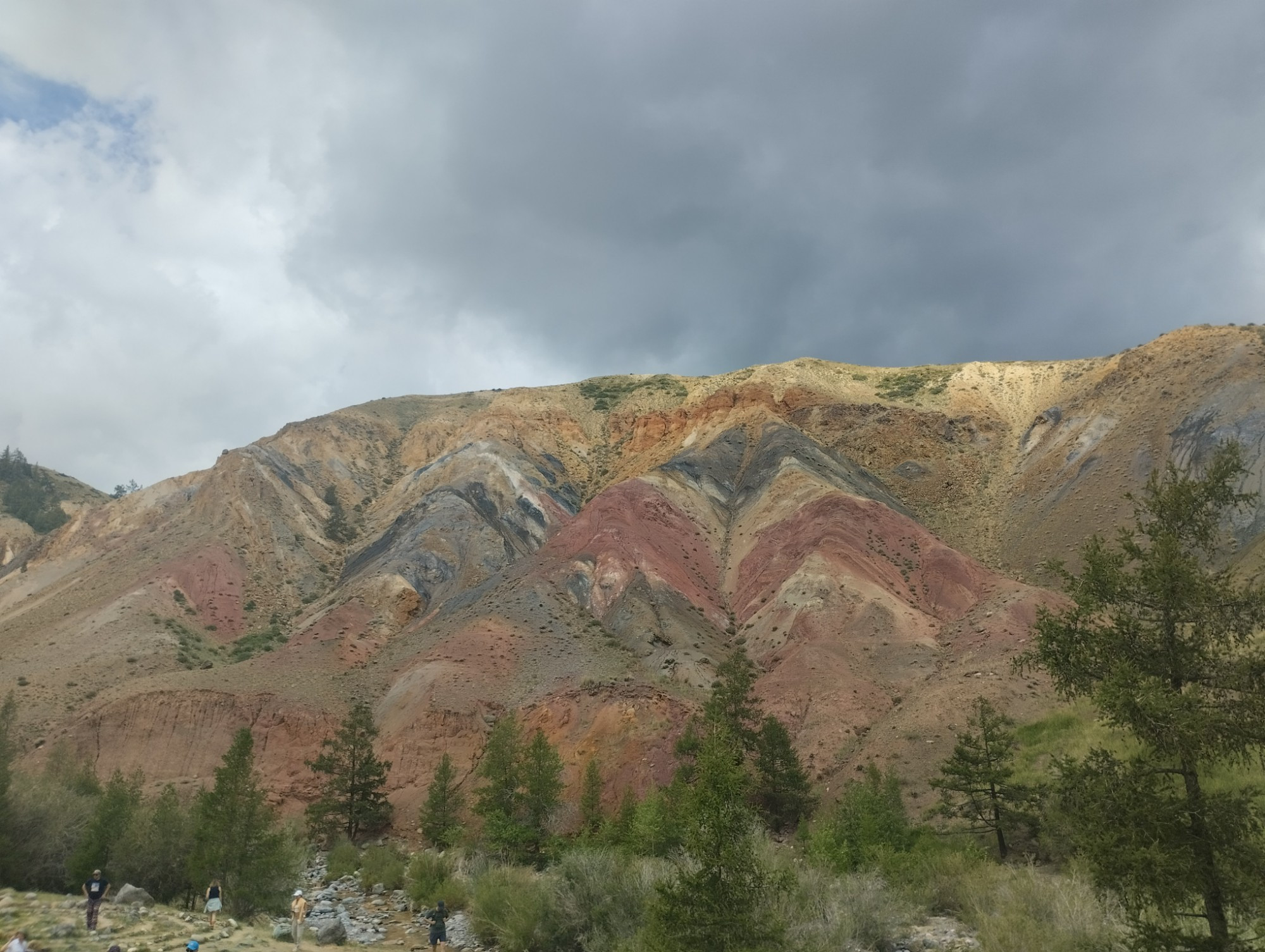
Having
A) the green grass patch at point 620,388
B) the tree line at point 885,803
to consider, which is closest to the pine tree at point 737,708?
the tree line at point 885,803

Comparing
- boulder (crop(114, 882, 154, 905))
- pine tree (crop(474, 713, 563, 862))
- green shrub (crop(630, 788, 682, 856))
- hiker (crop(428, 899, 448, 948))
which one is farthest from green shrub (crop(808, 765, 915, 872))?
boulder (crop(114, 882, 154, 905))

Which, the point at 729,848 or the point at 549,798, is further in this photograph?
the point at 549,798

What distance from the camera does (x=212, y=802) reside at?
2508 centimetres

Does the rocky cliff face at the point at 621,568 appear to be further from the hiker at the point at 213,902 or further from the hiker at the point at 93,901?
the hiker at the point at 93,901

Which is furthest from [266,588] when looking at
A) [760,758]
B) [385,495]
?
[760,758]

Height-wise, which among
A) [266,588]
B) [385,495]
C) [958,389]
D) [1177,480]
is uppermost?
[958,389]

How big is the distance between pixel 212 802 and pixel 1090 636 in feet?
86.7

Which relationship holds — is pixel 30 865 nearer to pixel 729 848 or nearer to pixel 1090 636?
pixel 729 848

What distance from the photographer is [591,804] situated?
32156 mm

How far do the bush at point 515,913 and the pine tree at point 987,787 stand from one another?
42.1 feet

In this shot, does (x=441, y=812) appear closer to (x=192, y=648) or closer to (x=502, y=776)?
(x=502, y=776)

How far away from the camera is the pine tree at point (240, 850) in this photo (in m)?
24.0

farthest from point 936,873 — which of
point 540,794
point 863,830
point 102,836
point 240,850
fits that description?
point 102,836

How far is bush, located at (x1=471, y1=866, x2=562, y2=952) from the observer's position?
20.6 meters
